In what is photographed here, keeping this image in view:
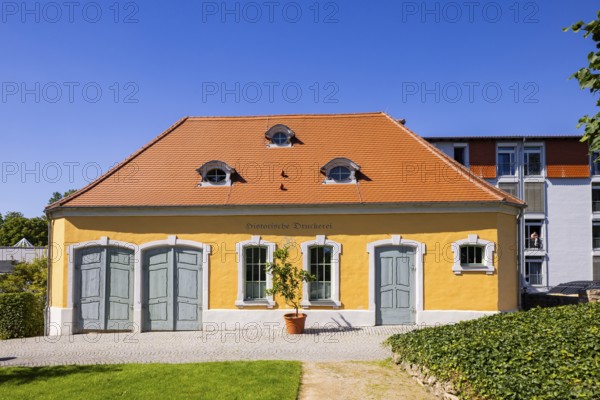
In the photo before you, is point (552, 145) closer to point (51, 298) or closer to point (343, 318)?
point (343, 318)

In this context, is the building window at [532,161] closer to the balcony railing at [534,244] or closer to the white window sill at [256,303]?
the balcony railing at [534,244]

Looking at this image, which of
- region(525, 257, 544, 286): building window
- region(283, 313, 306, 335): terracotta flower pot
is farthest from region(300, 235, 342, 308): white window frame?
region(525, 257, 544, 286): building window

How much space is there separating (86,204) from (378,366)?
36.3ft

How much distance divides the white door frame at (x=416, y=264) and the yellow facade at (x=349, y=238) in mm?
138

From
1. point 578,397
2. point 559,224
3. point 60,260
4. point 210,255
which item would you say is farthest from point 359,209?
point 559,224

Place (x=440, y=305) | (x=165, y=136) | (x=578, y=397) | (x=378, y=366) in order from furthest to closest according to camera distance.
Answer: (x=165, y=136) → (x=440, y=305) → (x=378, y=366) → (x=578, y=397)

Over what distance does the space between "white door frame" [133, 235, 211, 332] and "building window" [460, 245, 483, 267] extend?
28.5 ft

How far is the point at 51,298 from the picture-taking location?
14281mm

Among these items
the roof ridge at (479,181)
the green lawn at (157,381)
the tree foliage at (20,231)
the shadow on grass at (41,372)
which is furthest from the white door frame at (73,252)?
the tree foliage at (20,231)

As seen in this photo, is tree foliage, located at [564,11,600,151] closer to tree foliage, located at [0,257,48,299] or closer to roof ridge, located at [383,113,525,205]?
roof ridge, located at [383,113,525,205]

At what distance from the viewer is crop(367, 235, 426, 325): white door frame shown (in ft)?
44.6

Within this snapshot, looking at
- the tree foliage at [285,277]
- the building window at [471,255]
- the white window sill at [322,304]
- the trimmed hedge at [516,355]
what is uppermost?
the building window at [471,255]

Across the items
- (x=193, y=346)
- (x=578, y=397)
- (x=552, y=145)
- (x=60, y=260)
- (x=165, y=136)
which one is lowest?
(x=193, y=346)

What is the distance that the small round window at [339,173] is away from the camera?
48.4 feet
